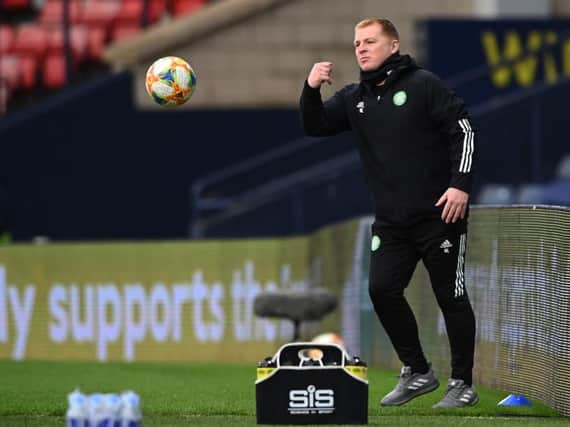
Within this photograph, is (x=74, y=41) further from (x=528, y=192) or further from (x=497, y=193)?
(x=528, y=192)

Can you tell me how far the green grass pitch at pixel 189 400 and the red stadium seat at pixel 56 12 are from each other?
1261cm

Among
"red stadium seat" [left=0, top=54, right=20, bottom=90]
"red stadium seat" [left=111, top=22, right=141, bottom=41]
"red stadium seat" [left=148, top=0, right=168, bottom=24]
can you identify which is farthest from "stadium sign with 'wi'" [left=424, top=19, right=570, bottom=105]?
"red stadium seat" [left=0, top=54, right=20, bottom=90]

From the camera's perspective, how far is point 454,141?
8.46 m

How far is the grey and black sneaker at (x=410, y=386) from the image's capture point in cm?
870

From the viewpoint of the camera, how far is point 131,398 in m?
6.02

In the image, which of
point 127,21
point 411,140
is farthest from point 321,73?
point 127,21

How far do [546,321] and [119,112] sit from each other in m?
14.1

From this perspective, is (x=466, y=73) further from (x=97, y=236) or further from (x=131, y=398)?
(x=131, y=398)

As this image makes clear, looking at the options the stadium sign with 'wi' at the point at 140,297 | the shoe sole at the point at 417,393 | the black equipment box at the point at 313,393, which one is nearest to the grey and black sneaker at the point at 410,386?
the shoe sole at the point at 417,393

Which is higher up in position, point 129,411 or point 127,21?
point 127,21

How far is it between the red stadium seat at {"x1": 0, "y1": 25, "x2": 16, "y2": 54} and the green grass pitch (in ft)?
40.8

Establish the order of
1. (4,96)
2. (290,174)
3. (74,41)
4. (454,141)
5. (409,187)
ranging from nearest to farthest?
1. (454,141)
2. (409,187)
3. (290,174)
4. (4,96)
5. (74,41)

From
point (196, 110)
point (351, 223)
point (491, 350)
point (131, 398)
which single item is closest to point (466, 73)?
point (196, 110)

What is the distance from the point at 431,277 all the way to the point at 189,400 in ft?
5.67
